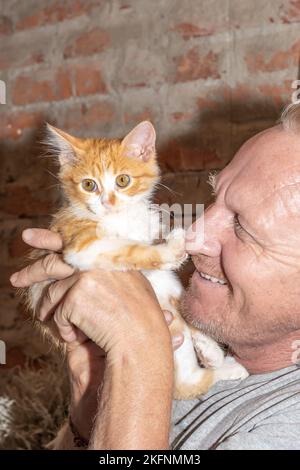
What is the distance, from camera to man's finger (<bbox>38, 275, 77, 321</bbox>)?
1120 millimetres

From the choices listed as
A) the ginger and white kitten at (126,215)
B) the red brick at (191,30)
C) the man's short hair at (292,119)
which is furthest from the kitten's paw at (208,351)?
the red brick at (191,30)

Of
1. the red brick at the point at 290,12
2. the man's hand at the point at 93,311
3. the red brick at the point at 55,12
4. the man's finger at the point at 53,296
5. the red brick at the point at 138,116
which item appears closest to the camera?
the man's hand at the point at 93,311

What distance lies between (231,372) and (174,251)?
28 cm

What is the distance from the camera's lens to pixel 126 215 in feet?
3.93

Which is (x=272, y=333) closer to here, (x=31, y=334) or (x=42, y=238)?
(x=42, y=238)

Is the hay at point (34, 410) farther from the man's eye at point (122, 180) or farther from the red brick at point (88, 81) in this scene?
the red brick at point (88, 81)

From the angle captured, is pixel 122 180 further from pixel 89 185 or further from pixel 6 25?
pixel 6 25

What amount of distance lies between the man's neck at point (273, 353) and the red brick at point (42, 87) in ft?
3.96

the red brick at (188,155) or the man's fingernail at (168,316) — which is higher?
the red brick at (188,155)

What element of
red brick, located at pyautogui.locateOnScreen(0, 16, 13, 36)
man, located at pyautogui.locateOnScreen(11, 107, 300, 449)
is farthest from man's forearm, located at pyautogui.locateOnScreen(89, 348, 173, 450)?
red brick, located at pyautogui.locateOnScreen(0, 16, 13, 36)

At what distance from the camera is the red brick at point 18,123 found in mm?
2131

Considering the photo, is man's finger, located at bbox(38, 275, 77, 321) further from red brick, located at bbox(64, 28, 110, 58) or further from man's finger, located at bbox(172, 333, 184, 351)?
red brick, located at bbox(64, 28, 110, 58)

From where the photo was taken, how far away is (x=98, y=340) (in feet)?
3.41

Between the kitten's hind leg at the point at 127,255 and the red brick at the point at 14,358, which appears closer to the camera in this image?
the kitten's hind leg at the point at 127,255
